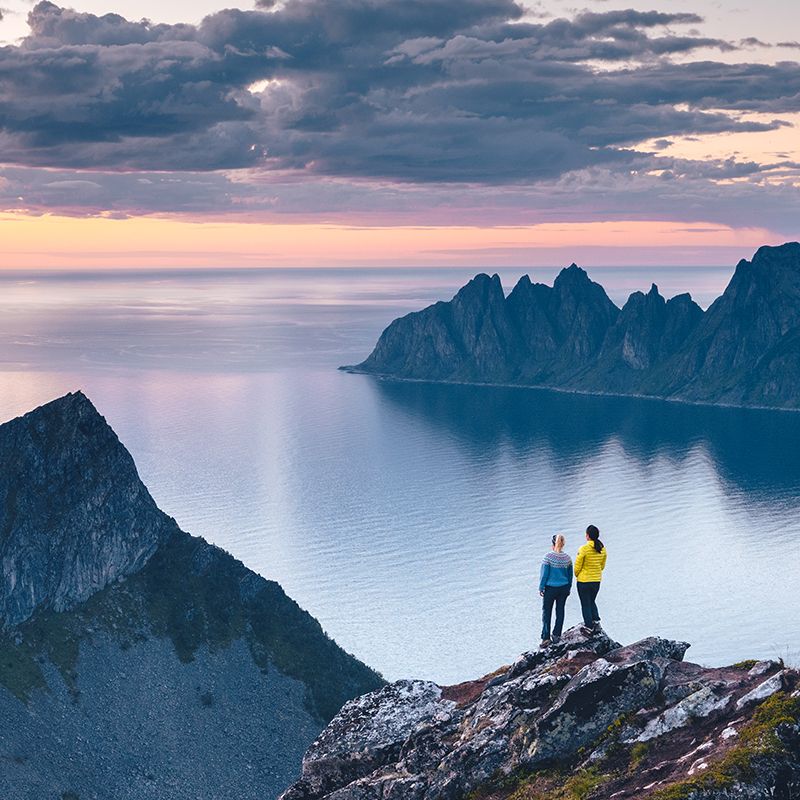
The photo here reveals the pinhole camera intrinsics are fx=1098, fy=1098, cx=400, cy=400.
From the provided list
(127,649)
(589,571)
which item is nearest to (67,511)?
(127,649)

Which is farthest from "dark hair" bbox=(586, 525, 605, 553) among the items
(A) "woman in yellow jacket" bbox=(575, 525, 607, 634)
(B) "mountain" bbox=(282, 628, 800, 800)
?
(B) "mountain" bbox=(282, 628, 800, 800)

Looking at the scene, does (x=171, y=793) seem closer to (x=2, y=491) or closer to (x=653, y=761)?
(x=2, y=491)

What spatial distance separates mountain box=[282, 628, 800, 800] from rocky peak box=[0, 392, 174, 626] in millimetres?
101097

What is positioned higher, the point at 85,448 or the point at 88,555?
the point at 85,448

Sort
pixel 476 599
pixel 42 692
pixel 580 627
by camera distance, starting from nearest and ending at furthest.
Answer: pixel 580 627, pixel 42 692, pixel 476 599

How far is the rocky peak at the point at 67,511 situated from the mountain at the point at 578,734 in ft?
332

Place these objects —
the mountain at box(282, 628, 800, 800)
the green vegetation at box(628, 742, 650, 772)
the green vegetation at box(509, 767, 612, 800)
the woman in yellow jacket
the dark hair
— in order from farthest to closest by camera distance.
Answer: the woman in yellow jacket
the dark hair
the green vegetation at box(628, 742, 650, 772)
the green vegetation at box(509, 767, 612, 800)
the mountain at box(282, 628, 800, 800)

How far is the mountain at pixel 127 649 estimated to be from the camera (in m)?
109

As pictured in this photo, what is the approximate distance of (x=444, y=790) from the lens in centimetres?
3116

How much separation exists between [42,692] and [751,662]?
98.1 m

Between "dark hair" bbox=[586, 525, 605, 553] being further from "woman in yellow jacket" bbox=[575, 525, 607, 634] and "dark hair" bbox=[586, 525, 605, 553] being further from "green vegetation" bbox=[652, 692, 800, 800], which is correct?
"green vegetation" bbox=[652, 692, 800, 800]

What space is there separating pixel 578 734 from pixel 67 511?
117468 millimetres

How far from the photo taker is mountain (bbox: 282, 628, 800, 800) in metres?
26.7

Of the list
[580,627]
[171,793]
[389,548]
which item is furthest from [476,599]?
[580,627]
